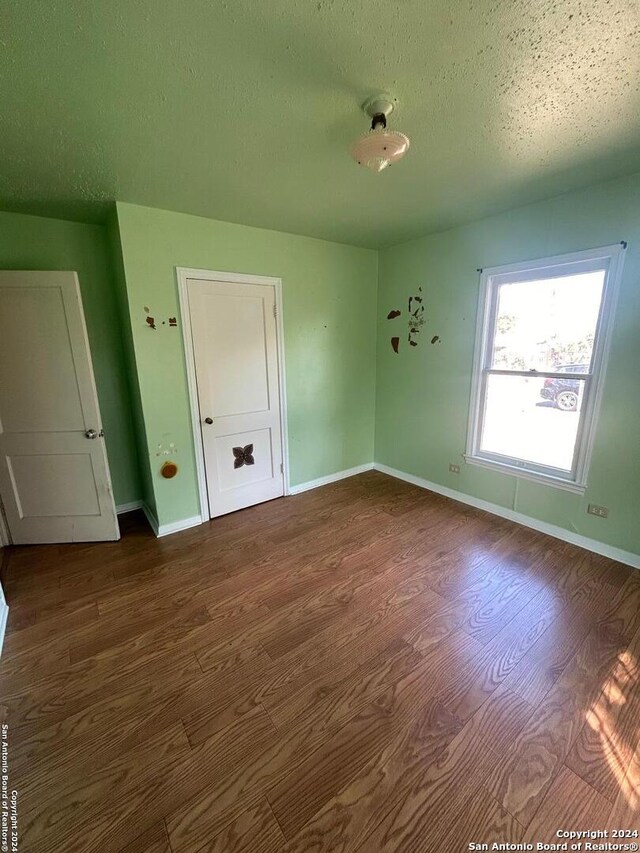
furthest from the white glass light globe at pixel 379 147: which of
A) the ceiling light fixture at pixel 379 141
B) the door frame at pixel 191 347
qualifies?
the door frame at pixel 191 347

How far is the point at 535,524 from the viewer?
9.11 feet

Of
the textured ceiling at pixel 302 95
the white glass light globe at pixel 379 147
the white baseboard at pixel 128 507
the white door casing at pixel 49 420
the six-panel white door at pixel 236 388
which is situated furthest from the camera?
the white baseboard at pixel 128 507

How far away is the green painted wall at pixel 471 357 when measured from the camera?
2207 mm

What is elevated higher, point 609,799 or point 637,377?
point 637,377

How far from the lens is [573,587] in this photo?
2119 mm

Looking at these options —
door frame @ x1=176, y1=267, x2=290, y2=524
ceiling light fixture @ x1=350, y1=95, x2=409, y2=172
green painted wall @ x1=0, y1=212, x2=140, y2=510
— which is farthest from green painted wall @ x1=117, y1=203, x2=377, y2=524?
ceiling light fixture @ x1=350, y1=95, x2=409, y2=172

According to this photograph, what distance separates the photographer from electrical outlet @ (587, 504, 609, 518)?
2.41m

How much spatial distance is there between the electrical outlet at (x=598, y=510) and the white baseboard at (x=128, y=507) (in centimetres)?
384

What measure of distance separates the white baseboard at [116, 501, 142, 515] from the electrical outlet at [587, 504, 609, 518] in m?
3.84

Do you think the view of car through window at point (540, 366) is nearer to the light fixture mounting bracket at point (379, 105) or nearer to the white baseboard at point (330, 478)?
the white baseboard at point (330, 478)

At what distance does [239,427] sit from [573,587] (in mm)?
2716

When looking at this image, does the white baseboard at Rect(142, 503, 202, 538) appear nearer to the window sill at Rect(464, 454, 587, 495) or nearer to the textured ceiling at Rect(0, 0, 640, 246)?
the textured ceiling at Rect(0, 0, 640, 246)

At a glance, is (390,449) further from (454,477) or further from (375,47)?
(375,47)

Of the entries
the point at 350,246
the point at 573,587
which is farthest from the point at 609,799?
the point at 350,246
